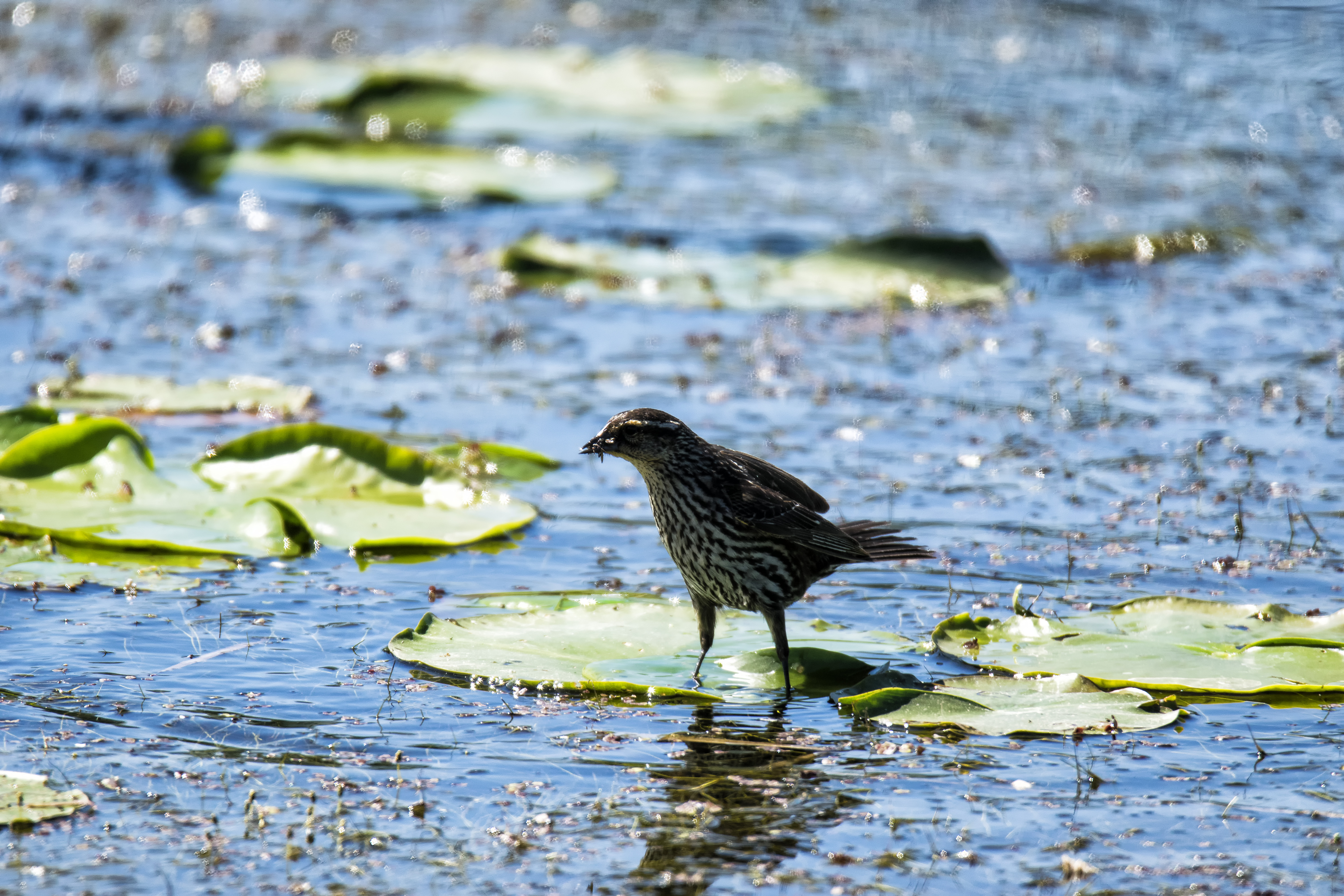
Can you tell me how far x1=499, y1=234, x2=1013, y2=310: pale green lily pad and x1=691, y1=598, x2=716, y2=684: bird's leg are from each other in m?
3.97

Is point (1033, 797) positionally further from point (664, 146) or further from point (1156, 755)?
point (664, 146)

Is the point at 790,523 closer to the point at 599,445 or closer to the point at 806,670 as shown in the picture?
the point at 806,670

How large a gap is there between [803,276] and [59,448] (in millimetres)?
4522

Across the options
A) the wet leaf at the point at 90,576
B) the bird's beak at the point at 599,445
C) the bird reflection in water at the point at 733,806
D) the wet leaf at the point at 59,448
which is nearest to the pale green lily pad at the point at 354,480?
the wet leaf at the point at 59,448

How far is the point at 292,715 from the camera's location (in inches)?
198

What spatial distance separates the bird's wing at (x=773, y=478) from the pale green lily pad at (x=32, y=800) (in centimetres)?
238

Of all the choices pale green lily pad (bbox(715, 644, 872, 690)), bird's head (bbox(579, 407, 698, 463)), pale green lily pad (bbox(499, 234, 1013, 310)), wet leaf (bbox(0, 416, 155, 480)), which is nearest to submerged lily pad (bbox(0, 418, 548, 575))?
wet leaf (bbox(0, 416, 155, 480))

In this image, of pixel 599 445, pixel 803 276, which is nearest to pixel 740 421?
pixel 803 276

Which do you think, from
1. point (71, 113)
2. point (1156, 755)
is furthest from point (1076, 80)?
point (1156, 755)

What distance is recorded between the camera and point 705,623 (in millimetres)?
5672

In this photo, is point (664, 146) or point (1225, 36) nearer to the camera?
point (664, 146)

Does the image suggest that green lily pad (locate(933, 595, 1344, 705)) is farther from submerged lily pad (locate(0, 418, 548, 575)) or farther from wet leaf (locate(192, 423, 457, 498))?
wet leaf (locate(192, 423, 457, 498))

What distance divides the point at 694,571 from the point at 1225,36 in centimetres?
1210

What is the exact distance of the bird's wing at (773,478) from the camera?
586 cm
